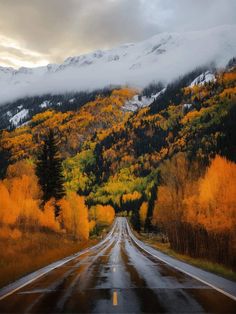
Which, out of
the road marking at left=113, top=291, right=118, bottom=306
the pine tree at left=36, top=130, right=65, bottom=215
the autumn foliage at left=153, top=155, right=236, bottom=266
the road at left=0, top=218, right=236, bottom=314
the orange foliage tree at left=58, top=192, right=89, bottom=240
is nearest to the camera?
the road at left=0, top=218, right=236, bottom=314

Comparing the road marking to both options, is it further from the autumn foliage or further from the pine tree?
the pine tree

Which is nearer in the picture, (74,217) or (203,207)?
(203,207)

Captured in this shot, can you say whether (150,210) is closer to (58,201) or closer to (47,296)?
(58,201)

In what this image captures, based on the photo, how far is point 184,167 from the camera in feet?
174

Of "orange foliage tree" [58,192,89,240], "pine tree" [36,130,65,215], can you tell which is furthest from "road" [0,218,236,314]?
"orange foliage tree" [58,192,89,240]

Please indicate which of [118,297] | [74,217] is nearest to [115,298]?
[118,297]

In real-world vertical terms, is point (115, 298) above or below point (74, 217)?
below

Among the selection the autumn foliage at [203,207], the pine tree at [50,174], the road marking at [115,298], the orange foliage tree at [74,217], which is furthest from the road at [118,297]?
the orange foliage tree at [74,217]

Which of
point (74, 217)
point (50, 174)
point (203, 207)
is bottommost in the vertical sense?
point (203, 207)

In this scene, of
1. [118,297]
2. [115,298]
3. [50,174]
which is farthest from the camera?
[50,174]

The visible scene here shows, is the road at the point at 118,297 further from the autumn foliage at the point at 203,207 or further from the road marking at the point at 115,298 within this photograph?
the autumn foliage at the point at 203,207

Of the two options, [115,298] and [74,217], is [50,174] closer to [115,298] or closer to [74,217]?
[74,217]

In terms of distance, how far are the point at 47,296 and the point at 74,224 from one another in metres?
71.8

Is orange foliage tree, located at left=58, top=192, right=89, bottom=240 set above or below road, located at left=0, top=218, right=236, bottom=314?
above
